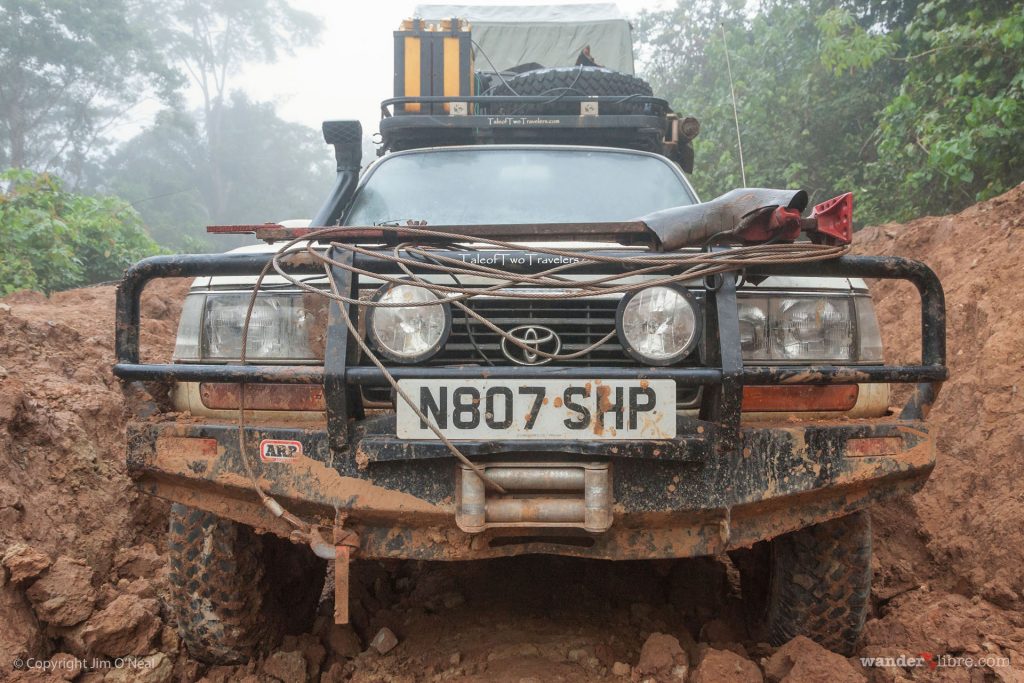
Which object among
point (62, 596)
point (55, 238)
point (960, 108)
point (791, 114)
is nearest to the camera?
point (62, 596)

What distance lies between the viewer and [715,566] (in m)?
3.25

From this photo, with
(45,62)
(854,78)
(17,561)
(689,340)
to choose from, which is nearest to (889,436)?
(689,340)

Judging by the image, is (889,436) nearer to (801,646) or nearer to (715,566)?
(801,646)

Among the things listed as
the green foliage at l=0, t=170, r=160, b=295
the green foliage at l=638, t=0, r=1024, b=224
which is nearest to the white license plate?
the green foliage at l=638, t=0, r=1024, b=224

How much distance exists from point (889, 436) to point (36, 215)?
30.7 feet

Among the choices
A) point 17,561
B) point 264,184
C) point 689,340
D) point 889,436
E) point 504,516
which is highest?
point 264,184

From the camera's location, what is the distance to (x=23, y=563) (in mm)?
2357

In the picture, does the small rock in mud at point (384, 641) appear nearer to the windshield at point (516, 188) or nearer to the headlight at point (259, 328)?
the headlight at point (259, 328)

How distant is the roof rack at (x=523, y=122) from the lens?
3865 millimetres

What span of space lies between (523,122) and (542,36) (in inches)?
137

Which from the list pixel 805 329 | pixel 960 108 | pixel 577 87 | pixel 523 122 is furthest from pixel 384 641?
pixel 960 108

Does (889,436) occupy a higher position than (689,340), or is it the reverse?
(689,340)

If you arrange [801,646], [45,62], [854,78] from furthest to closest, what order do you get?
[45,62] < [854,78] < [801,646]

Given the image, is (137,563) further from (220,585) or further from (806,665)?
(806,665)
